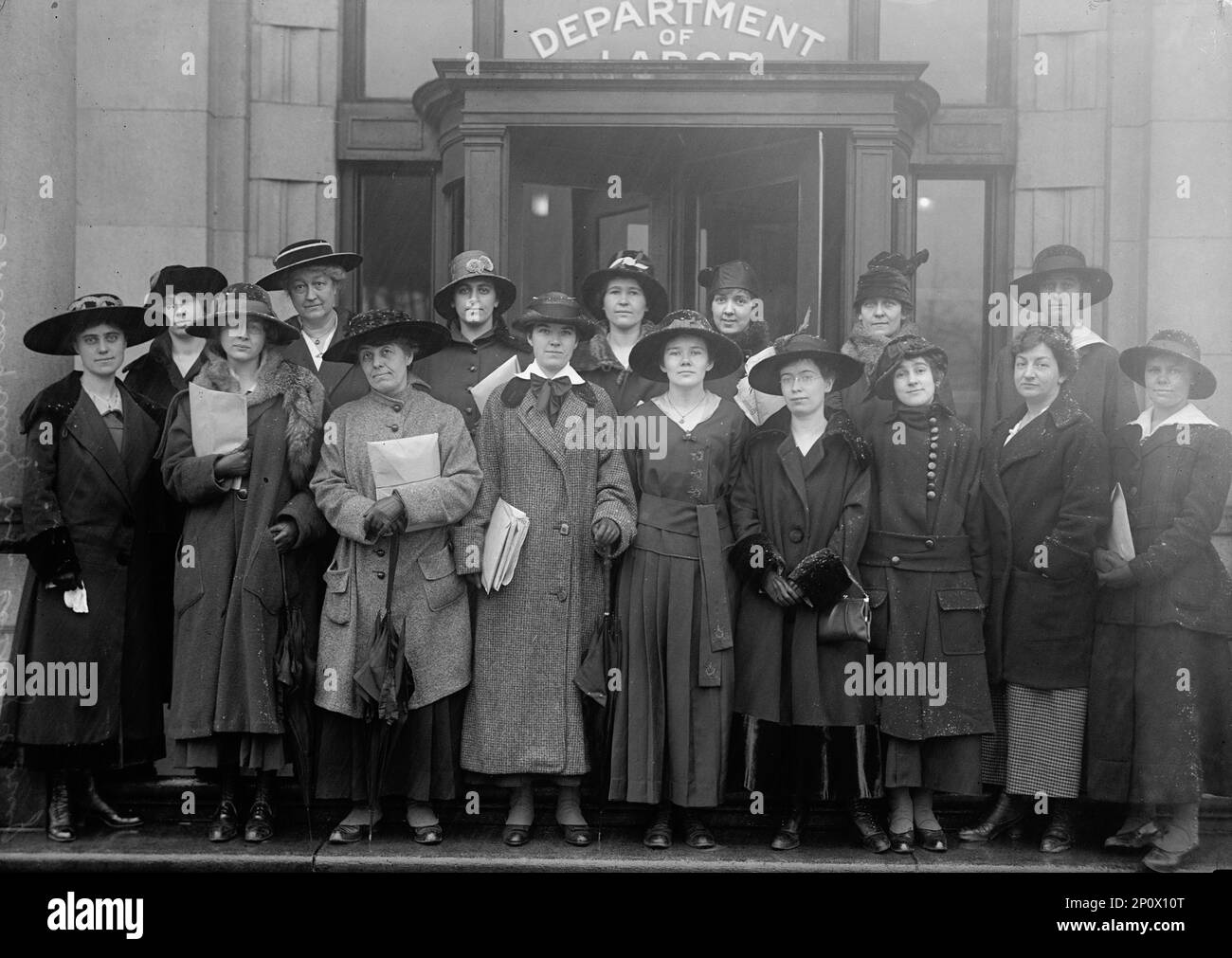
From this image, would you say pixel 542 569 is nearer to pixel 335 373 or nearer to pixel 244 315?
pixel 335 373

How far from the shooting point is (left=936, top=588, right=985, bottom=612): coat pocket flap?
5.23 m

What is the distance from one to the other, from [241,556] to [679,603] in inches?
73.1

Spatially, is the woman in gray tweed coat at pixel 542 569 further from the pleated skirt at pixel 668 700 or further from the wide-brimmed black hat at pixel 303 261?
the wide-brimmed black hat at pixel 303 261

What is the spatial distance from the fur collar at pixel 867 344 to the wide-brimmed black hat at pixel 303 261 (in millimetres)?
2369

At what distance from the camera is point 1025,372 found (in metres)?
5.37

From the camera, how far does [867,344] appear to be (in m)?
5.86

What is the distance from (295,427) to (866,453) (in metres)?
2.43

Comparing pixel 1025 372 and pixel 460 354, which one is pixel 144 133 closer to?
pixel 460 354

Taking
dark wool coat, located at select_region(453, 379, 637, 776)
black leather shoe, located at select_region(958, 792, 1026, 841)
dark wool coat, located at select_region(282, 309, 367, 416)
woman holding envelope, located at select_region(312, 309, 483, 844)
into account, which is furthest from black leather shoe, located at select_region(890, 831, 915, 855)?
dark wool coat, located at select_region(282, 309, 367, 416)

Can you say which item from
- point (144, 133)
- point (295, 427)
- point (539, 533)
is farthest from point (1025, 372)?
point (144, 133)

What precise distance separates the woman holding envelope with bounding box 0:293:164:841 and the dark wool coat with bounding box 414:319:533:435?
1307mm

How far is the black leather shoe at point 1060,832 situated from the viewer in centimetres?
526

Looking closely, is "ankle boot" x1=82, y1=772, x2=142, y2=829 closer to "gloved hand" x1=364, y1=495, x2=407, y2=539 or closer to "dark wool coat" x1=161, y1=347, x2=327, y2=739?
→ "dark wool coat" x1=161, y1=347, x2=327, y2=739
